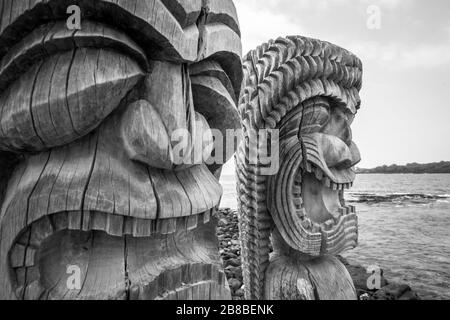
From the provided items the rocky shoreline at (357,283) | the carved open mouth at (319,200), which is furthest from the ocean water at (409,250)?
the carved open mouth at (319,200)

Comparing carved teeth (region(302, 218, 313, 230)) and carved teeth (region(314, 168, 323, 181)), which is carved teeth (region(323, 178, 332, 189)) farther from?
carved teeth (region(302, 218, 313, 230))

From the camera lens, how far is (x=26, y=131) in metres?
0.90

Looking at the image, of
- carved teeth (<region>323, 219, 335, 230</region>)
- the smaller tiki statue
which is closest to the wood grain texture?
the smaller tiki statue

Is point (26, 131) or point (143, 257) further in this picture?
point (143, 257)

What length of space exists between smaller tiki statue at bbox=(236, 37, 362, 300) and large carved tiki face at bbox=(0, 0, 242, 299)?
2.66ft

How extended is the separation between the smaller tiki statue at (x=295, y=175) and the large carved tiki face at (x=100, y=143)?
81 cm

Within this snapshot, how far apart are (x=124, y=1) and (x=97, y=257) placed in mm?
728

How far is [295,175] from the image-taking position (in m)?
1.83

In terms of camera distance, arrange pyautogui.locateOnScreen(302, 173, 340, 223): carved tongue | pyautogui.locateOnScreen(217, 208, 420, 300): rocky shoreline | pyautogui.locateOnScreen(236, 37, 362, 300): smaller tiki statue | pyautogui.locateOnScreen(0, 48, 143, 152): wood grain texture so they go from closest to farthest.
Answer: pyautogui.locateOnScreen(0, 48, 143, 152): wood grain texture
pyautogui.locateOnScreen(236, 37, 362, 300): smaller tiki statue
pyautogui.locateOnScreen(302, 173, 340, 223): carved tongue
pyautogui.locateOnScreen(217, 208, 420, 300): rocky shoreline

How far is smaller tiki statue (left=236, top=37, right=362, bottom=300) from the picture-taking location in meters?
1.81

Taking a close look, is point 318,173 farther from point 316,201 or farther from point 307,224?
point 307,224

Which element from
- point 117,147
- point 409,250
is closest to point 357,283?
point 409,250
